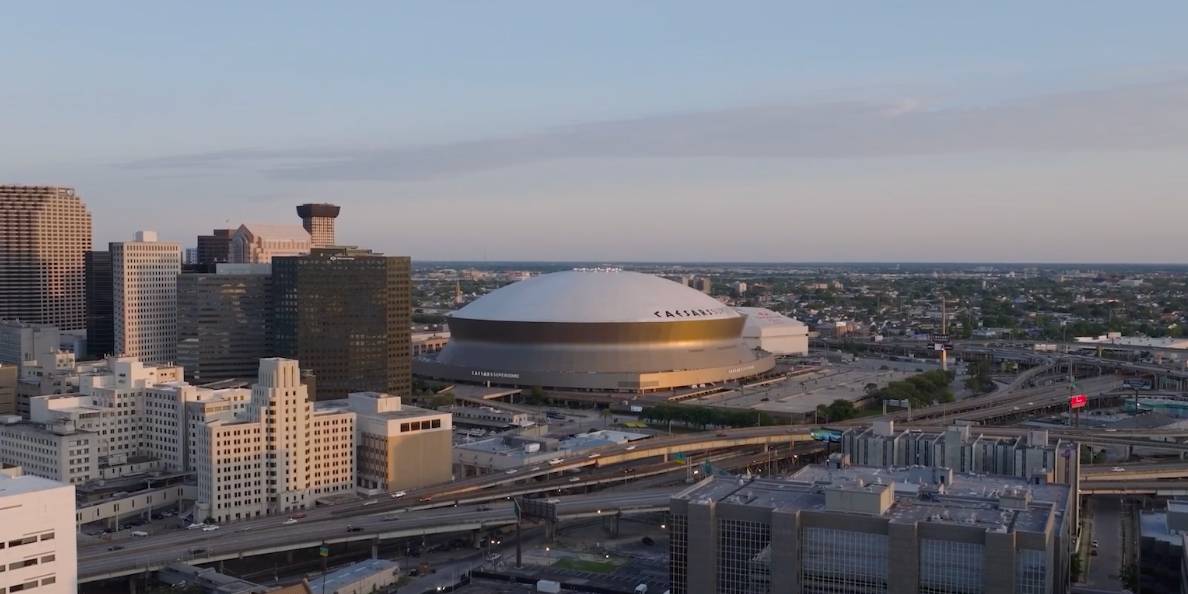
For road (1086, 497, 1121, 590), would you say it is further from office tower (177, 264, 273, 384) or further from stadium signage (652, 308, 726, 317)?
office tower (177, 264, 273, 384)

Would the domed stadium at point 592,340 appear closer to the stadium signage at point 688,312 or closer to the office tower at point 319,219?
the stadium signage at point 688,312

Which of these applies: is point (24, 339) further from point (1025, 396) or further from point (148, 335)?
point (1025, 396)

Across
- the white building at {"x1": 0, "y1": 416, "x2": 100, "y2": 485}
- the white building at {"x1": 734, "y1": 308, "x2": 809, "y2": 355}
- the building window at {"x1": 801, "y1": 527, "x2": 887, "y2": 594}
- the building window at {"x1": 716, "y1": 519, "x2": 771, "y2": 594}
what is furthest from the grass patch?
the white building at {"x1": 734, "y1": 308, "x2": 809, "y2": 355}

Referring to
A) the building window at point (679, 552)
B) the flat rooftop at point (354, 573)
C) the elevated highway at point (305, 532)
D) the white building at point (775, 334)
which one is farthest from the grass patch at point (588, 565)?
the white building at point (775, 334)

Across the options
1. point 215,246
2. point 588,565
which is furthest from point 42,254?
point 588,565

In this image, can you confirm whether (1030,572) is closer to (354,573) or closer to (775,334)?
(354,573)

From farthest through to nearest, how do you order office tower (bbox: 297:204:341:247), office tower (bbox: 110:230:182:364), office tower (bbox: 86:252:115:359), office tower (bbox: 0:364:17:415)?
office tower (bbox: 297:204:341:247) → office tower (bbox: 86:252:115:359) → office tower (bbox: 110:230:182:364) → office tower (bbox: 0:364:17:415)
